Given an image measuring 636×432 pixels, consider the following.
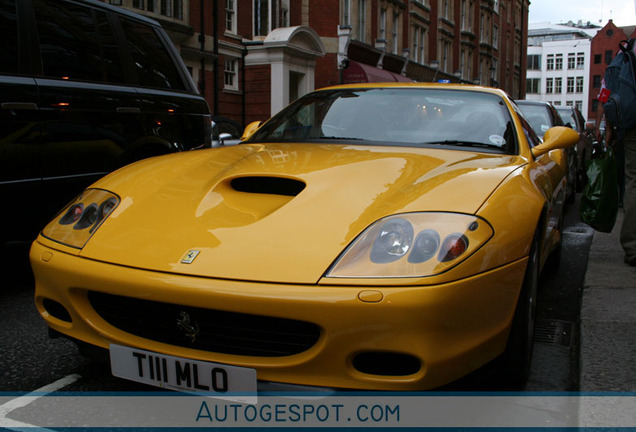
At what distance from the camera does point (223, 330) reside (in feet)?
6.75

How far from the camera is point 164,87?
16.1 feet

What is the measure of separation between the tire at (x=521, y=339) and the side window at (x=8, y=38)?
3.08 metres

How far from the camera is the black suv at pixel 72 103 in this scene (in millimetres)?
3771

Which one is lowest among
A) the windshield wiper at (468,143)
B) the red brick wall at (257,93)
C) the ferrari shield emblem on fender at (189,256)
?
the ferrari shield emblem on fender at (189,256)

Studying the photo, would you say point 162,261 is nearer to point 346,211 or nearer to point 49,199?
point 346,211

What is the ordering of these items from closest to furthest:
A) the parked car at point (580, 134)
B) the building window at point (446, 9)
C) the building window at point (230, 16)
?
the parked car at point (580, 134) < the building window at point (230, 16) < the building window at point (446, 9)

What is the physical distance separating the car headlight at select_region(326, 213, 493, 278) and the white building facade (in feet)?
339

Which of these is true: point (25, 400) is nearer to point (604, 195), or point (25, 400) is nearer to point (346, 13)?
point (604, 195)

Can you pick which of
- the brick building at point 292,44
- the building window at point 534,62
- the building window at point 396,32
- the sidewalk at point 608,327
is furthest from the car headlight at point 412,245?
the building window at point 534,62

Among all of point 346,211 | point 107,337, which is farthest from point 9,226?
point 346,211

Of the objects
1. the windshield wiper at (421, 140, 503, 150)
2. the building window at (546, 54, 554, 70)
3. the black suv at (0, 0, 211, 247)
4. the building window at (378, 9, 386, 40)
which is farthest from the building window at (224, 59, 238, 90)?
the building window at (546, 54, 554, 70)

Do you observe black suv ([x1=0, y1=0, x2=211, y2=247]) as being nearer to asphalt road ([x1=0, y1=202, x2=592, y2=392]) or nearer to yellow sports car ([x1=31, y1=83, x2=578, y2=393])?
asphalt road ([x1=0, y1=202, x2=592, y2=392])

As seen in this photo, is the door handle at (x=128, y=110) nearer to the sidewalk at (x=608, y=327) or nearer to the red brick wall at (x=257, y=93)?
the sidewalk at (x=608, y=327)

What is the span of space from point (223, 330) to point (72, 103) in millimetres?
2576
